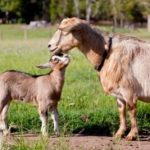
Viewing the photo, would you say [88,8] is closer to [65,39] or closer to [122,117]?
[122,117]

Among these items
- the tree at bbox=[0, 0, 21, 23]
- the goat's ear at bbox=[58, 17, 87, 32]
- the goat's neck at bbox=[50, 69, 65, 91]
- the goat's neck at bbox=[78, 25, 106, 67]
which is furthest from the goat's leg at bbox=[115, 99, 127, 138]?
the tree at bbox=[0, 0, 21, 23]

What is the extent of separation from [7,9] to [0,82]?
8662 centimetres

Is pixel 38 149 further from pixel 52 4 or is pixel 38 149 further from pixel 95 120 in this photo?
pixel 52 4

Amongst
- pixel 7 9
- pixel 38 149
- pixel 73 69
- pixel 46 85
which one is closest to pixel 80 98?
pixel 46 85

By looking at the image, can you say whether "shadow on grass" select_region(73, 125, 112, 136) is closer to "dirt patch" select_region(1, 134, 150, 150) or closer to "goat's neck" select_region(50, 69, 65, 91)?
"dirt patch" select_region(1, 134, 150, 150)

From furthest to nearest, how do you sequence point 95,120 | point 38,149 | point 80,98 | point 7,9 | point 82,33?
point 7,9 < point 80,98 < point 95,120 < point 82,33 < point 38,149

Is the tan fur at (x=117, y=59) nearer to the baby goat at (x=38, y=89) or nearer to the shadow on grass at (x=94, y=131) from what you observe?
the baby goat at (x=38, y=89)

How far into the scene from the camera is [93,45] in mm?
11125

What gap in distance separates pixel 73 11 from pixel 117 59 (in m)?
91.4

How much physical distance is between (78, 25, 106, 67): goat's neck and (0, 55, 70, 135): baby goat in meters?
0.34

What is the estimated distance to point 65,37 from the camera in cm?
1104

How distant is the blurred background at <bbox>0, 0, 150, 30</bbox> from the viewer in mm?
98312

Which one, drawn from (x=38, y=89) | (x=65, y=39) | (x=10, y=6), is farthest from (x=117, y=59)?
(x=10, y=6)

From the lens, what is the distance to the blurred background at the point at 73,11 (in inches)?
3871
